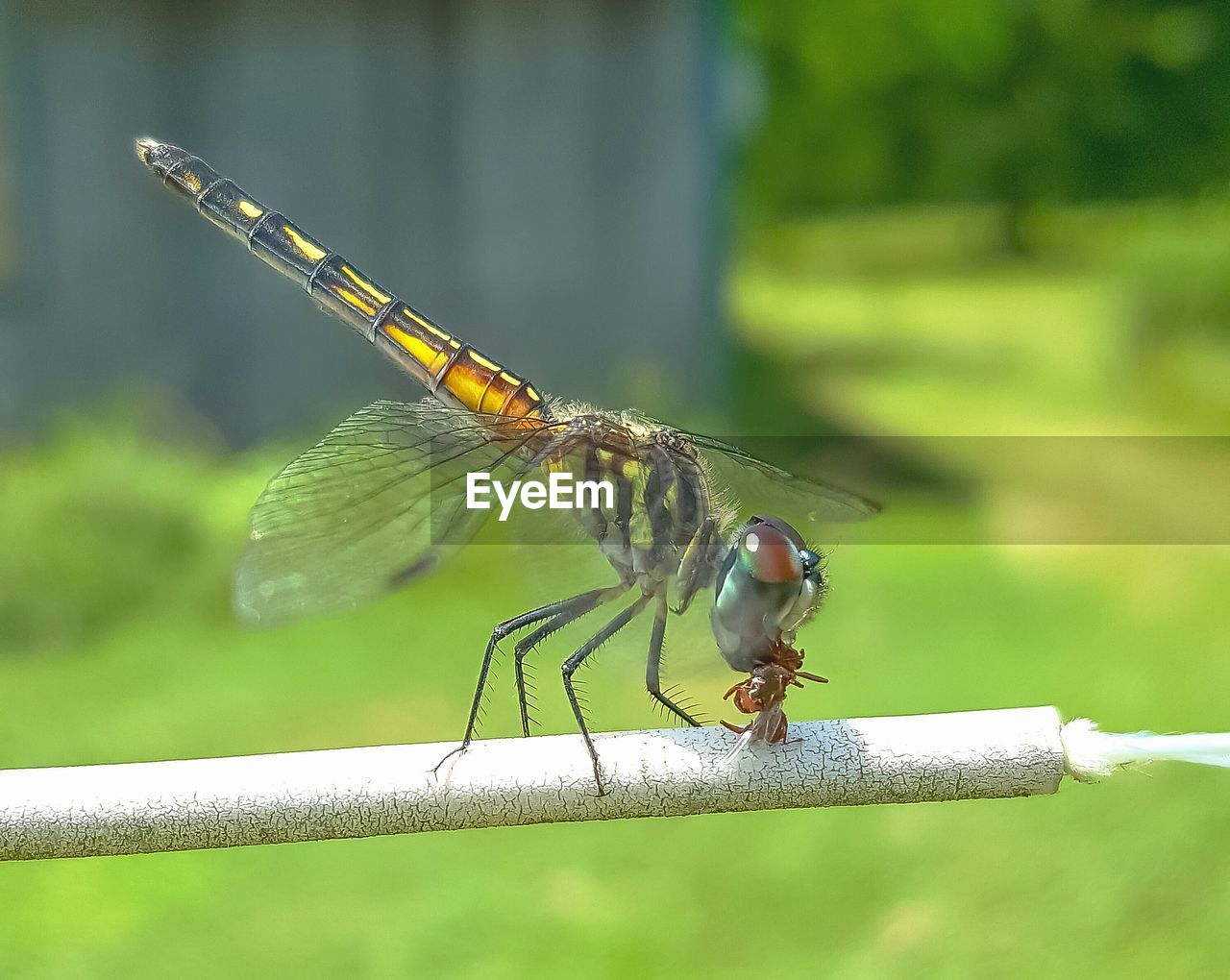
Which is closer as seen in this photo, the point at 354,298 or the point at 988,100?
the point at 354,298

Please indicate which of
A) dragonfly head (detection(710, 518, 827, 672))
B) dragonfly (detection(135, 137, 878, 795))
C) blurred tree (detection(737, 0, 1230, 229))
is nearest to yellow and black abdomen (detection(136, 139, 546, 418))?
dragonfly (detection(135, 137, 878, 795))

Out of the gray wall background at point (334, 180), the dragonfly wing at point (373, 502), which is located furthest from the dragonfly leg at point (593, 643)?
the gray wall background at point (334, 180)

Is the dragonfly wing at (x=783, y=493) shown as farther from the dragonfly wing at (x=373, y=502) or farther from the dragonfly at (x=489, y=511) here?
the dragonfly wing at (x=373, y=502)

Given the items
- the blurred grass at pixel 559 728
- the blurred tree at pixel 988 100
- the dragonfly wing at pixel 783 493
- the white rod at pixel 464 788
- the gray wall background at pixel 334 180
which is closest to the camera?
the white rod at pixel 464 788

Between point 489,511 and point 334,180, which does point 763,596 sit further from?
point 334,180

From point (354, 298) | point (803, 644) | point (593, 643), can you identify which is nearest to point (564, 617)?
point (593, 643)

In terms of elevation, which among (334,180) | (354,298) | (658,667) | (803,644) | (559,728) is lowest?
(559,728)

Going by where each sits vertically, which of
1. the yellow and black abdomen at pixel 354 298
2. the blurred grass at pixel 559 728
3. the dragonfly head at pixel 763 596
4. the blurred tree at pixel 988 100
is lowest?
the blurred grass at pixel 559 728

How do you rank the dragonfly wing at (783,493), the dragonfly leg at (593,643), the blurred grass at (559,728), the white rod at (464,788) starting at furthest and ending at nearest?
1. the blurred grass at (559,728)
2. the dragonfly wing at (783,493)
3. the dragonfly leg at (593,643)
4. the white rod at (464,788)
